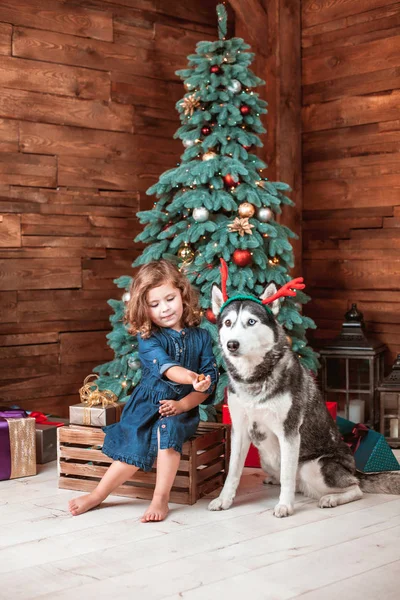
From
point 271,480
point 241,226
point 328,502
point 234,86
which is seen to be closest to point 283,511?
point 328,502

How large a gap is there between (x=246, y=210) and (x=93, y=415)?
1.33 metres

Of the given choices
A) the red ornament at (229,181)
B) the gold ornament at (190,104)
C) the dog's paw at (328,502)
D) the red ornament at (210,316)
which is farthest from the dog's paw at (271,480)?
the gold ornament at (190,104)

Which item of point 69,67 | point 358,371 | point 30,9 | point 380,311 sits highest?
point 30,9

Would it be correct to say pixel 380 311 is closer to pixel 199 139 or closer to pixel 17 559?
pixel 199 139

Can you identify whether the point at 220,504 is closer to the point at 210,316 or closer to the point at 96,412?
the point at 96,412

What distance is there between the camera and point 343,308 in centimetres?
488

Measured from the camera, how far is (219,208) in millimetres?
3934

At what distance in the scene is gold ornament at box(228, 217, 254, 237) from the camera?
3875mm

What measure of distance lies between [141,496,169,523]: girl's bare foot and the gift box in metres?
0.51

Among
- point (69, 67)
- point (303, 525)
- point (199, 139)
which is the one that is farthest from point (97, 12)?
point (303, 525)

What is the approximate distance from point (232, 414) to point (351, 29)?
9.40 feet

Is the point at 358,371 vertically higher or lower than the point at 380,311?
lower

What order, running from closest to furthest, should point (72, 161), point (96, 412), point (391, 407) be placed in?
point (96, 412)
point (391, 407)
point (72, 161)

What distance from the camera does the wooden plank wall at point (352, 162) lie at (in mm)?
4605
